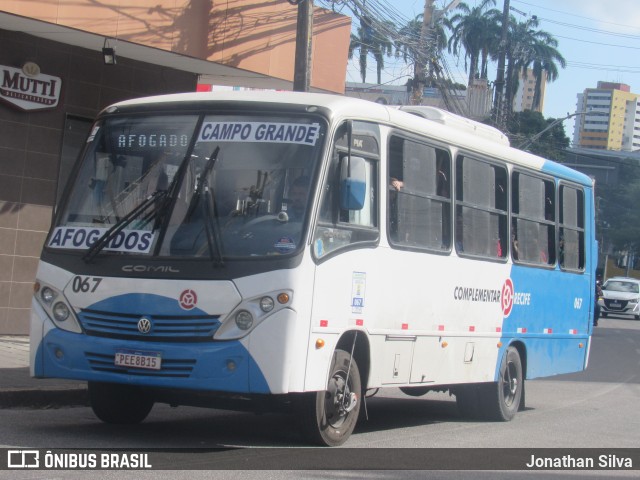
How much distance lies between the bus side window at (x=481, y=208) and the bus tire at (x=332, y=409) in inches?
96.8

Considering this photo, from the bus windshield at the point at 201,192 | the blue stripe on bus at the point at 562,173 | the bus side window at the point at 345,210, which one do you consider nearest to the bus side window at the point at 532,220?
the blue stripe on bus at the point at 562,173

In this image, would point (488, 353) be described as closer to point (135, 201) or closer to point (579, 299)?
point (579, 299)

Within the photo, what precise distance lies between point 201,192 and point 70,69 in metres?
7.81

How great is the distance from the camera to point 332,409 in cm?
868

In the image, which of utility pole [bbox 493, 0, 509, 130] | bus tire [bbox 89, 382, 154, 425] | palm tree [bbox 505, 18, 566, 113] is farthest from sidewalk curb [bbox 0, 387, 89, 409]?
palm tree [bbox 505, 18, 566, 113]

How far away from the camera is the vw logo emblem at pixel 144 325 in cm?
819

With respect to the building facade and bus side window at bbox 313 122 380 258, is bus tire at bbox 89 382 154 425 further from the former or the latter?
the building facade

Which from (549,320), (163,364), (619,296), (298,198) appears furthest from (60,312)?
(619,296)

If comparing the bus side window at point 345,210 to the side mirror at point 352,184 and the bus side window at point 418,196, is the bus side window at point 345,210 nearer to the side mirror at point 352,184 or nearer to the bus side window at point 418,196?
the side mirror at point 352,184

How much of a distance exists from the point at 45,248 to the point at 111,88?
7.66 meters

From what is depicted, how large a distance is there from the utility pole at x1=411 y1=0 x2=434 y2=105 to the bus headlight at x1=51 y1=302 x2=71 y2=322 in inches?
558

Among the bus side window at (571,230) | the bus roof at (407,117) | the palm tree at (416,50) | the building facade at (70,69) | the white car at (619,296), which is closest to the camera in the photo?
the bus roof at (407,117)

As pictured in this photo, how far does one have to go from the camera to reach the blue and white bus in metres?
8.05

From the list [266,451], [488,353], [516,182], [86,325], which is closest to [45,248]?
[86,325]
